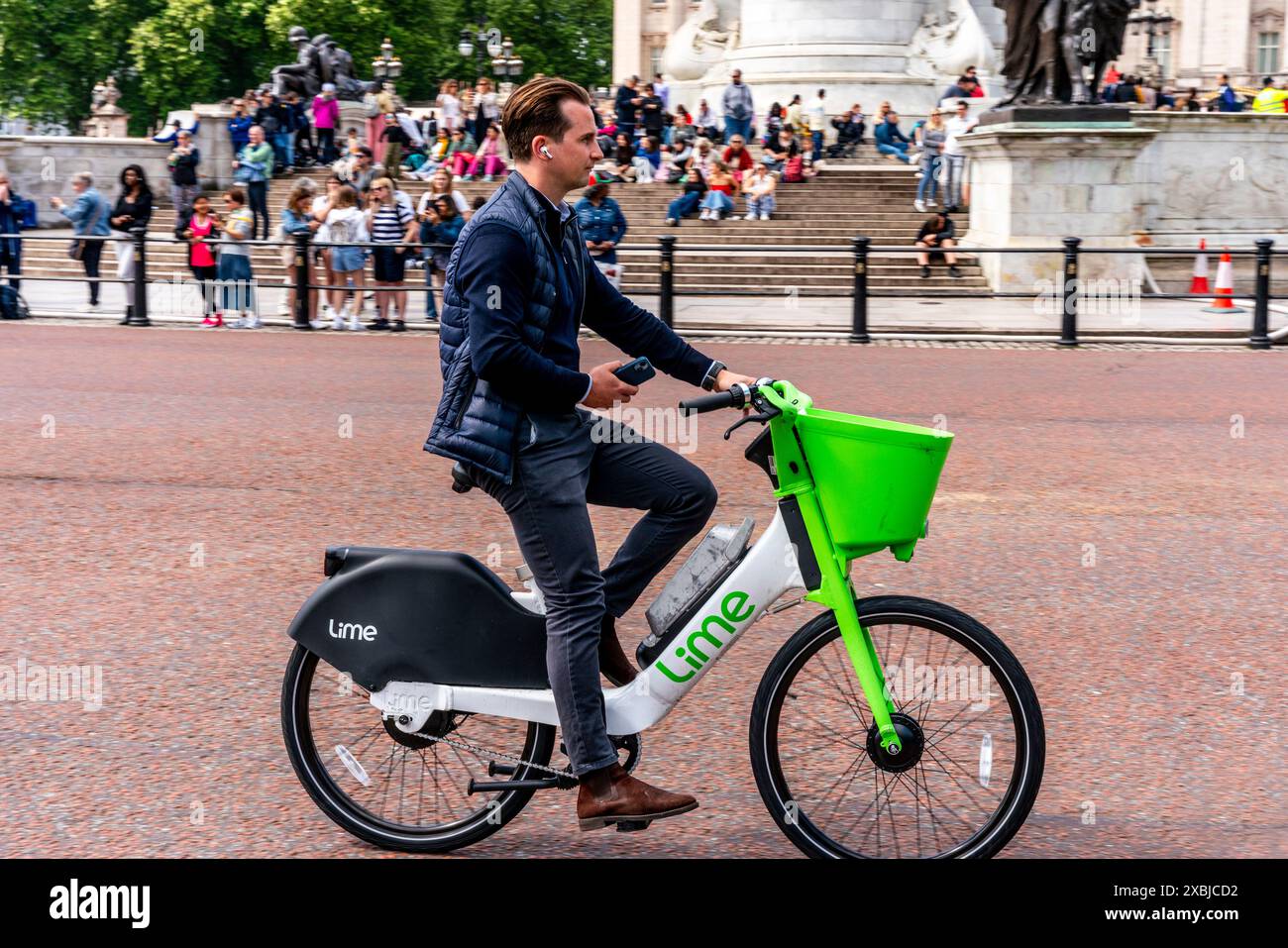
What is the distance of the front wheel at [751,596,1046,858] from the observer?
3.79 metres

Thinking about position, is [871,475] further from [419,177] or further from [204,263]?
[419,177]

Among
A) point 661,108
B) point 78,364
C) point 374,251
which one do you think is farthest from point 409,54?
point 78,364

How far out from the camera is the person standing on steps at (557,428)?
12.1ft

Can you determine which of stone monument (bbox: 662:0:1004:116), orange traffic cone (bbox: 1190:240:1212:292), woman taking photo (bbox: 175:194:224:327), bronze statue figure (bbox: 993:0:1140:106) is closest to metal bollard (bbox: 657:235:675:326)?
woman taking photo (bbox: 175:194:224:327)

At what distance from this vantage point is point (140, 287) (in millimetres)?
19531

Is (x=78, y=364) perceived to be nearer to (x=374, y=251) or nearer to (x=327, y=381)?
(x=327, y=381)

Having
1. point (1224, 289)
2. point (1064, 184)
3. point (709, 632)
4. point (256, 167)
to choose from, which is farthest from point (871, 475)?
point (256, 167)

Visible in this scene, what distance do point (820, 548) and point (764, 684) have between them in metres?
0.37

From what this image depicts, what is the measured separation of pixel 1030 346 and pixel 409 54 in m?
54.5

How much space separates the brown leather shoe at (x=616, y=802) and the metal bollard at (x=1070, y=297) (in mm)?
14197

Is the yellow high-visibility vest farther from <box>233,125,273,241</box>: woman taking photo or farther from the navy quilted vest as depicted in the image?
the navy quilted vest

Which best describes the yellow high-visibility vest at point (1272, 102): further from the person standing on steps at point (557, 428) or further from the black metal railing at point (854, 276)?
the person standing on steps at point (557, 428)

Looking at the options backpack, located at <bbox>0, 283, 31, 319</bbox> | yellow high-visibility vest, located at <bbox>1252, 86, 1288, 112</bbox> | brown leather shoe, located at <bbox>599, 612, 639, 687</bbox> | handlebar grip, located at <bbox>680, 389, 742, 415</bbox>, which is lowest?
brown leather shoe, located at <bbox>599, 612, 639, 687</bbox>

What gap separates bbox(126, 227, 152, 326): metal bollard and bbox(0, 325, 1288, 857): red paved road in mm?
5212
